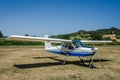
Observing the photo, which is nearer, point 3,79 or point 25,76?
point 3,79

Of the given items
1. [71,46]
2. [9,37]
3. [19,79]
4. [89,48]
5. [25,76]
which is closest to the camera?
[19,79]

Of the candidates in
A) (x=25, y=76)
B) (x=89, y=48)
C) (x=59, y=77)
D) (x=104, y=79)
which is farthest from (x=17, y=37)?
(x=104, y=79)

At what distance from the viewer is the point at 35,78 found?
10648mm

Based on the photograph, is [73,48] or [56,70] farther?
[73,48]

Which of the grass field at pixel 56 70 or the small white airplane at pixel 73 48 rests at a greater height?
the small white airplane at pixel 73 48

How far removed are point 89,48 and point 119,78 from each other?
16.4 feet

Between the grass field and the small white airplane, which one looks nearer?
the grass field

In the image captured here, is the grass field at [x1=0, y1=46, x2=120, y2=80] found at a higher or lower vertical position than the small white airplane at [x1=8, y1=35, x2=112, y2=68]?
lower

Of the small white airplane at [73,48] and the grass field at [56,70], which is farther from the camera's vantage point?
the small white airplane at [73,48]

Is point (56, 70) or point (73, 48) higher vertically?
point (73, 48)

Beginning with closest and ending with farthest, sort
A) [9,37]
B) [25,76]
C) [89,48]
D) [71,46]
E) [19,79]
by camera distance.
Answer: [19,79]
[25,76]
[9,37]
[89,48]
[71,46]

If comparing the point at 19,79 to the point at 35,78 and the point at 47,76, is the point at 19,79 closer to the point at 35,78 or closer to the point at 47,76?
the point at 35,78

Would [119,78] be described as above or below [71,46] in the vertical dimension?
below

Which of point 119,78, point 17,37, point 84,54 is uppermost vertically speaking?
point 17,37
